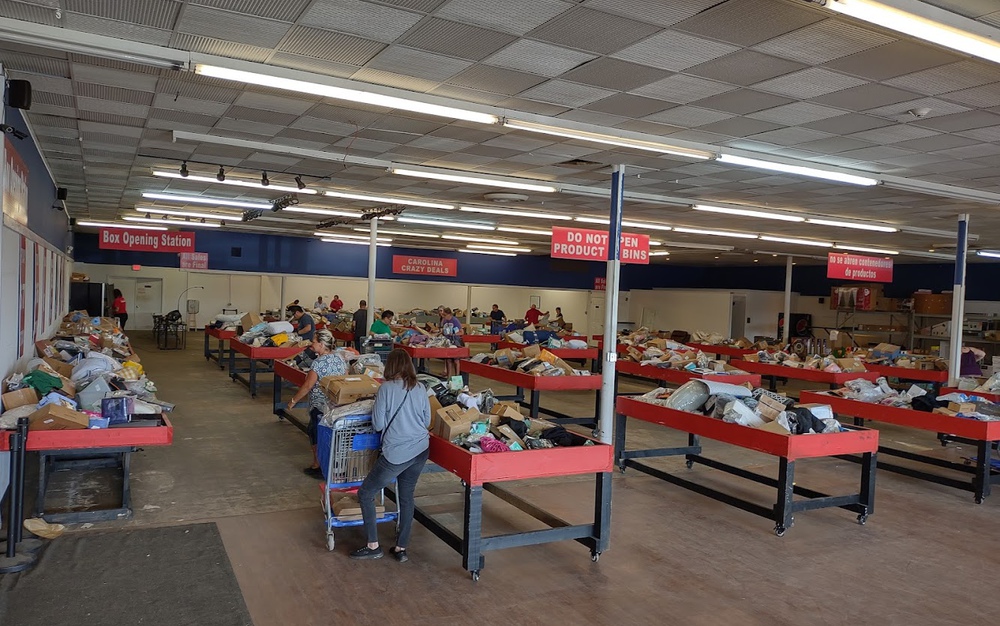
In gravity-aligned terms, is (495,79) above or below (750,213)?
above

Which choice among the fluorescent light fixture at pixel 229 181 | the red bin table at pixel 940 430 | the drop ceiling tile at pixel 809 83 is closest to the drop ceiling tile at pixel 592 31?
the drop ceiling tile at pixel 809 83

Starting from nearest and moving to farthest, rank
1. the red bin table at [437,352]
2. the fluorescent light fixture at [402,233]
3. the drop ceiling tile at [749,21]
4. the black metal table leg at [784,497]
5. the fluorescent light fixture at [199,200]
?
the drop ceiling tile at [749,21] → the black metal table leg at [784,497] → the red bin table at [437,352] → the fluorescent light fixture at [199,200] → the fluorescent light fixture at [402,233]

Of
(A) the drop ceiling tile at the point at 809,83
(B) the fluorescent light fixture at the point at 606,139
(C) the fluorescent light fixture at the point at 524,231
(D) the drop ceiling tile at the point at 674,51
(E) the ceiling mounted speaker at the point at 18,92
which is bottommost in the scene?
(E) the ceiling mounted speaker at the point at 18,92

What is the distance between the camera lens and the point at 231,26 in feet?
16.3

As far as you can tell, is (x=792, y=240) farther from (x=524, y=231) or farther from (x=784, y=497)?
(x=784, y=497)

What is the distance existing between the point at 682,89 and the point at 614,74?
0.67m

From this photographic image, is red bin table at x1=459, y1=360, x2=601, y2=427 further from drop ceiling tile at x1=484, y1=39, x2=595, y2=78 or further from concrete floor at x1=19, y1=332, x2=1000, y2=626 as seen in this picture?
drop ceiling tile at x1=484, y1=39, x2=595, y2=78

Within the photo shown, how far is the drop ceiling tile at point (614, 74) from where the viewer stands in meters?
5.44

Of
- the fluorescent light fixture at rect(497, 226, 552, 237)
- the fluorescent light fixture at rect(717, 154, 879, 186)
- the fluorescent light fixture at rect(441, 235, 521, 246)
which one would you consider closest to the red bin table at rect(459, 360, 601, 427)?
the fluorescent light fixture at rect(717, 154, 879, 186)

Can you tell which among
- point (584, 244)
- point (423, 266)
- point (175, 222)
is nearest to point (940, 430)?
point (584, 244)

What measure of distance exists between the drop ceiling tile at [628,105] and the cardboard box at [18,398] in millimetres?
5265

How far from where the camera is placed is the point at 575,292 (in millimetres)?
30922

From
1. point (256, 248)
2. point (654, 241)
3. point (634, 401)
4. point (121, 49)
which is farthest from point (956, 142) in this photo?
point (256, 248)

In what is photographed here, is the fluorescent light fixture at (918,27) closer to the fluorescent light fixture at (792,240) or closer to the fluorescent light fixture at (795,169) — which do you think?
the fluorescent light fixture at (795,169)
